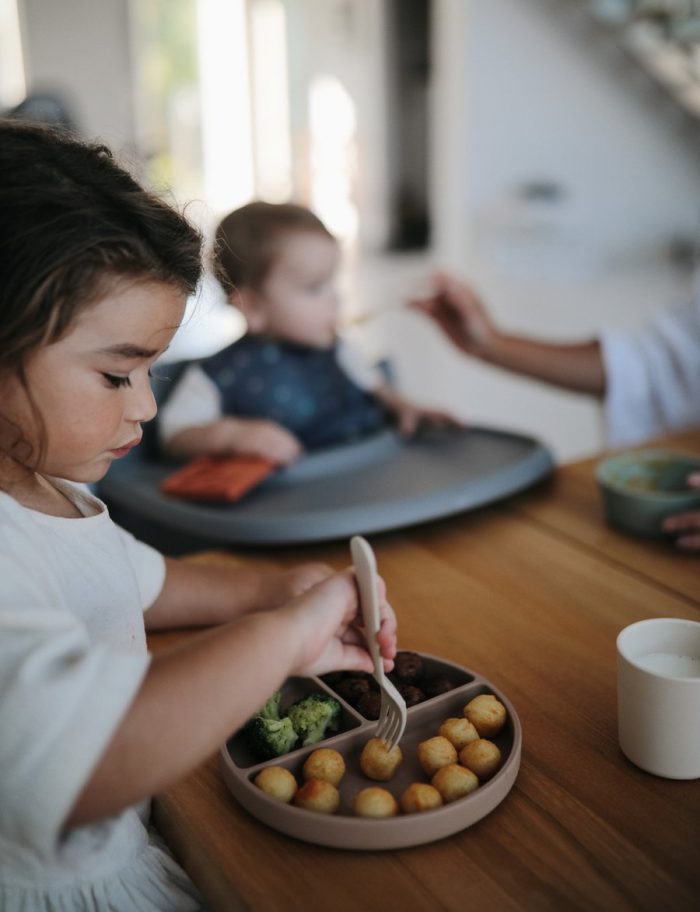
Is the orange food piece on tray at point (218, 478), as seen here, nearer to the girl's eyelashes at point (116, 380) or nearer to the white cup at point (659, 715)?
the girl's eyelashes at point (116, 380)

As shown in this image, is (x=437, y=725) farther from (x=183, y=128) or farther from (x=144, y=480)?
(x=183, y=128)

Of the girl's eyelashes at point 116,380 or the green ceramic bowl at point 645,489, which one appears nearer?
the girl's eyelashes at point 116,380

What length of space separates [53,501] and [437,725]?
0.36 m

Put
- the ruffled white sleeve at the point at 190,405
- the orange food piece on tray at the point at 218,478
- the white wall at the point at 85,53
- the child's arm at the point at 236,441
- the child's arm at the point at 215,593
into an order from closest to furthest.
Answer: the child's arm at the point at 215,593 < the orange food piece on tray at the point at 218,478 < the child's arm at the point at 236,441 < the ruffled white sleeve at the point at 190,405 < the white wall at the point at 85,53

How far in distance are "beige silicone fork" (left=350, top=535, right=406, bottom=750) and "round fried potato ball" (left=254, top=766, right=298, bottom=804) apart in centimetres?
8

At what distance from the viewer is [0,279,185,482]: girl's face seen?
24.5 inches

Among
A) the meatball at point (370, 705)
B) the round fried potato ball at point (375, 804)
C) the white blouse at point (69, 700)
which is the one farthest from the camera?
the meatball at point (370, 705)

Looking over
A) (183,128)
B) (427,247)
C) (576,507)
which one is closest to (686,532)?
(576,507)

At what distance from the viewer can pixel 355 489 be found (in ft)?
3.95

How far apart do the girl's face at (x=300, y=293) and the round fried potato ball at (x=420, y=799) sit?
3.78ft

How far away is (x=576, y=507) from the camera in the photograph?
118 cm

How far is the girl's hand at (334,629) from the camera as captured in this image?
0.63m

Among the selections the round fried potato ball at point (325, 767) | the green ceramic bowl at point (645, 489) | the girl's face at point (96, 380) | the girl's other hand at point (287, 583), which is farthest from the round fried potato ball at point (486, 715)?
the green ceramic bowl at point (645, 489)

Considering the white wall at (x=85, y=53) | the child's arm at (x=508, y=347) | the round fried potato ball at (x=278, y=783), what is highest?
the white wall at (x=85, y=53)
